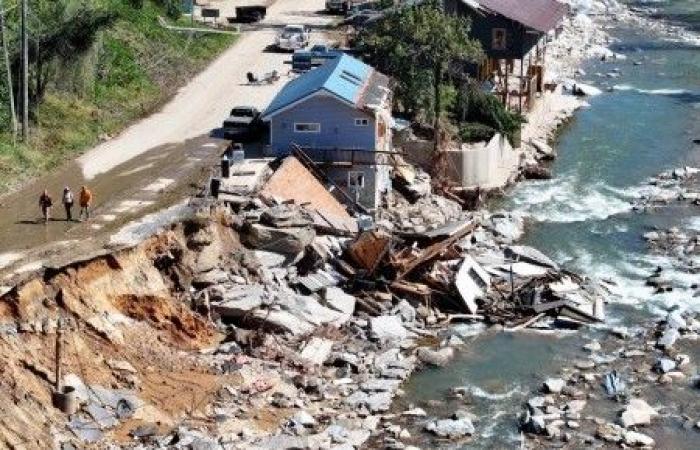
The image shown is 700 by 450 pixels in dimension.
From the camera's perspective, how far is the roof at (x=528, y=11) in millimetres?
66500

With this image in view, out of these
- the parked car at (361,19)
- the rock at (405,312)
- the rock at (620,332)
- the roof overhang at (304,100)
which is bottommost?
the rock at (620,332)

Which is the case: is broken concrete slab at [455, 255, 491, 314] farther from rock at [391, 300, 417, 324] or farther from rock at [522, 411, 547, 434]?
rock at [522, 411, 547, 434]

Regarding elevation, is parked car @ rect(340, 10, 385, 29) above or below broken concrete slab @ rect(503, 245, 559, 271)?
above

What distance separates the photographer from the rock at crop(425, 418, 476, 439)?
36.5m

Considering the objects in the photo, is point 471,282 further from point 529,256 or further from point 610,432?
point 610,432

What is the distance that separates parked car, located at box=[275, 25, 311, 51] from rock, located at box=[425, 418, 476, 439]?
1498 inches

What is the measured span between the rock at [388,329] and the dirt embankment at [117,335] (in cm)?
566

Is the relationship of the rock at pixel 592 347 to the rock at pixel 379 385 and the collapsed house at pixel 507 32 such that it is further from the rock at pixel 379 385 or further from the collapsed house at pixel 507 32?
the collapsed house at pixel 507 32

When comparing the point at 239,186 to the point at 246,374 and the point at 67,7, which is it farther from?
the point at 67,7

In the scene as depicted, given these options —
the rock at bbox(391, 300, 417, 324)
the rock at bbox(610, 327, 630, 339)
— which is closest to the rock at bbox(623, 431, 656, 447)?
the rock at bbox(610, 327, 630, 339)

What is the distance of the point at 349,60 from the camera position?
5669cm

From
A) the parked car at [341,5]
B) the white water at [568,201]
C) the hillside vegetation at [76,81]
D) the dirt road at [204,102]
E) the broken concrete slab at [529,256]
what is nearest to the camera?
the broken concrete slab at [529,256]

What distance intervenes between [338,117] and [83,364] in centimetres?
1933

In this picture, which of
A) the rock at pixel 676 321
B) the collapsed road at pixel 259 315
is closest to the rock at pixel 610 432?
the collapsed road at pixel 259 315
